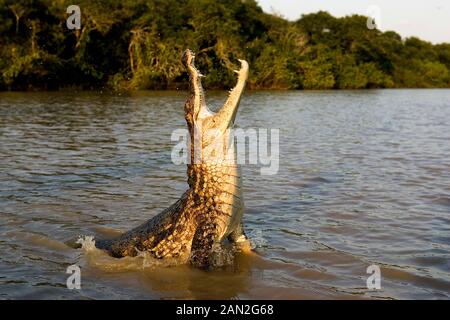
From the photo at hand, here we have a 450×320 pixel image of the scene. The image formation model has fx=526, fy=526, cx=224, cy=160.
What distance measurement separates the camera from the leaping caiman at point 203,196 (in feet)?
16.2

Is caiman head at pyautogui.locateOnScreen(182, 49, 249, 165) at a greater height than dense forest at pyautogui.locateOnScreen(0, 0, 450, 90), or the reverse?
dense forest at pyautogui.locateOnScreen(0, 0, 450, 90)

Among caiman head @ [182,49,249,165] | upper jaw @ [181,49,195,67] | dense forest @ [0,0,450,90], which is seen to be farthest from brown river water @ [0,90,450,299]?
dense forest @ [0,0,450,90]

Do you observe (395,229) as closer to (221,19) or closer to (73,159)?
(73,159)

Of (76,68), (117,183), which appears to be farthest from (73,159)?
(76,68)

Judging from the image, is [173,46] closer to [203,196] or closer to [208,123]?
[208,123]

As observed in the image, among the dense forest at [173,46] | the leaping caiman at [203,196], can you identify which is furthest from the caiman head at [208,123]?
the dense forest at [173,46]

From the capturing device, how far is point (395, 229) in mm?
6301

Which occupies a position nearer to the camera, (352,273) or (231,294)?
(231,294)

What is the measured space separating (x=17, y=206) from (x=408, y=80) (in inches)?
2683

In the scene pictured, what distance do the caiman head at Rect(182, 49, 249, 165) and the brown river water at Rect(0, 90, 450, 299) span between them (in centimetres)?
110

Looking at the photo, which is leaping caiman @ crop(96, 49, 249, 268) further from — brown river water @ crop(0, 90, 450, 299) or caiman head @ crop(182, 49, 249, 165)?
brown river water @ crop(0, 90, 450, 299)

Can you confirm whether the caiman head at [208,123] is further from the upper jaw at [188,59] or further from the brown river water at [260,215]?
the brown river water at [260,215]

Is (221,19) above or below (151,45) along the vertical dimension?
above

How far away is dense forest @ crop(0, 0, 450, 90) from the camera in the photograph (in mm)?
34875
